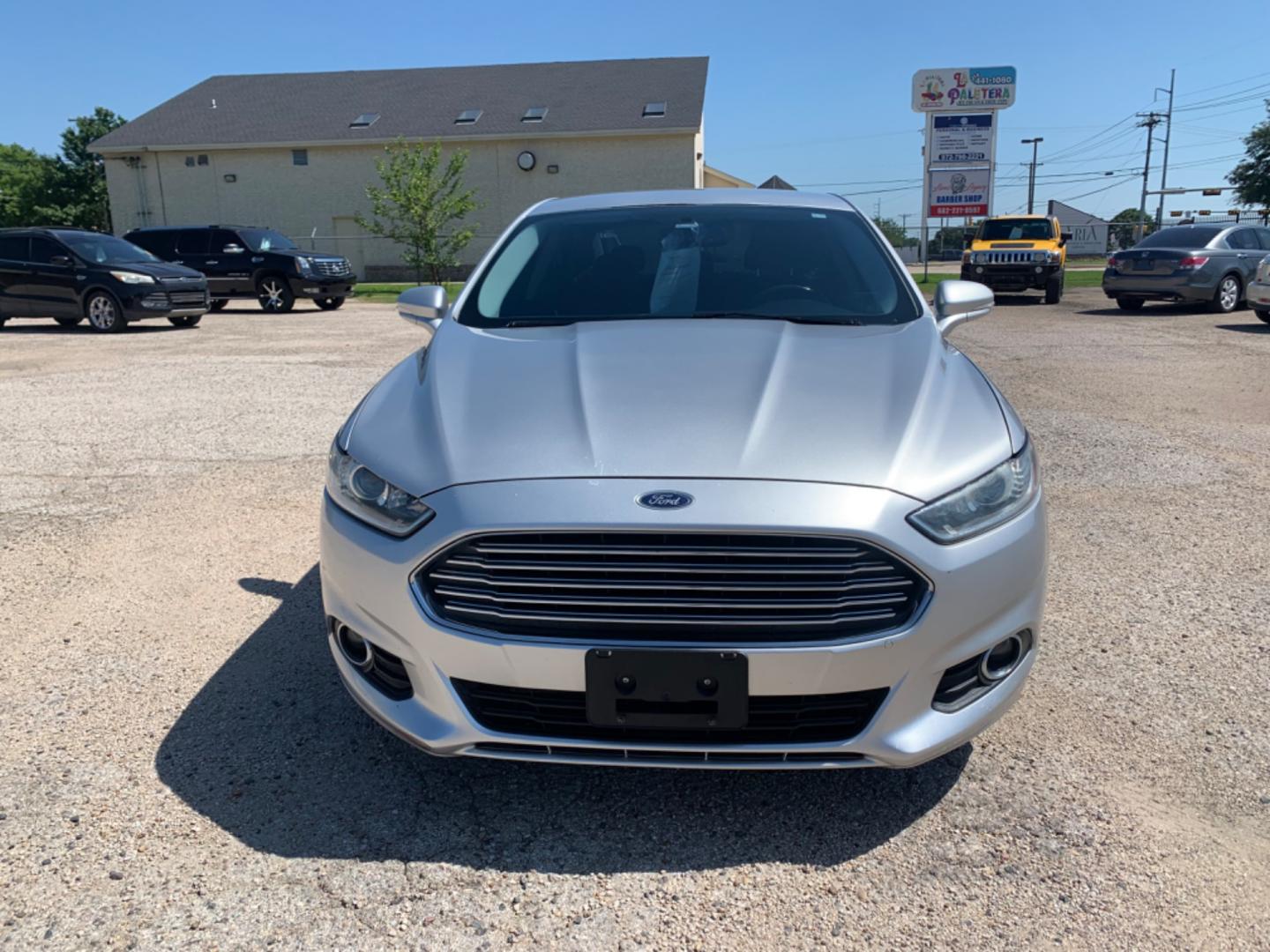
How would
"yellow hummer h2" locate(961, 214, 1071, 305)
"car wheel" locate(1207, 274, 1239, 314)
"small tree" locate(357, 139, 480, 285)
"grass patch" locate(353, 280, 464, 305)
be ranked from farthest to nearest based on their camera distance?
"small tree" locate(357, 139, 480, 285), "grass patch" locate(353, 280, 464, 305), "yellow hummer h2" locate(961, 214, 1071, 305), "car wheel" locate(1207, 274, 1239, 314)

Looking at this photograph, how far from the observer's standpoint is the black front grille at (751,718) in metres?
2.21

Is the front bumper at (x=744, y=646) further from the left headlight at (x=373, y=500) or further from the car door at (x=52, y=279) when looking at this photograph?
the car door at (x=52, y=279)

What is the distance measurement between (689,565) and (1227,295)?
18.4m

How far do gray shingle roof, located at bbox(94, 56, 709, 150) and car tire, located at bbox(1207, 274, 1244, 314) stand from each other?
19609 millimetres

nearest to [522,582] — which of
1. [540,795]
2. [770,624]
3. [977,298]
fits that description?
[770,624]

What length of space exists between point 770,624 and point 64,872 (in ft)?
5.65

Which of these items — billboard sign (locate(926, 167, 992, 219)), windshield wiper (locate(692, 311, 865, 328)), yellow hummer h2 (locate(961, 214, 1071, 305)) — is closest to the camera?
windshield wiper (locate(692, 311, 865, 328))

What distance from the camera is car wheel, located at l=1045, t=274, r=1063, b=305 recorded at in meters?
20.6

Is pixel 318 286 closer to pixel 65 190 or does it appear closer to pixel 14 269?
pixel 14 269

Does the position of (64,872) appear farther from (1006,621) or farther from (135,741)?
(1006,621)

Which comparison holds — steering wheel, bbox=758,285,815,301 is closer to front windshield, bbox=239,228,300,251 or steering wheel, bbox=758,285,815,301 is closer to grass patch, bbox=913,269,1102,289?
front windshield, bbox=239,228,300,251

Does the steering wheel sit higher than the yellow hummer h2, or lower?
higher

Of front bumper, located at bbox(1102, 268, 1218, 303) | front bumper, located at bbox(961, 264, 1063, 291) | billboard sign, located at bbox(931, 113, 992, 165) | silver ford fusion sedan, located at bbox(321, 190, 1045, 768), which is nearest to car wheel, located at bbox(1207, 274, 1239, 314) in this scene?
front bumper, located at bbox(1102, 268, 1218, 303)

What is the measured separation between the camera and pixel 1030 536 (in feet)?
7.93
